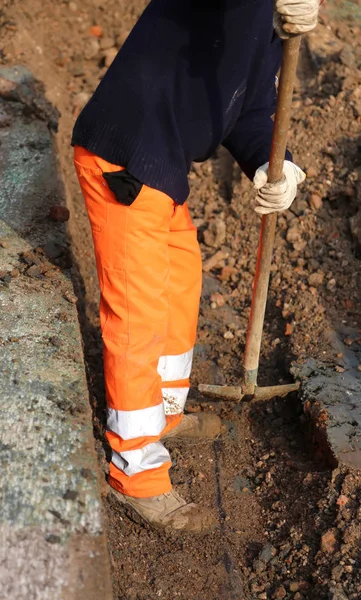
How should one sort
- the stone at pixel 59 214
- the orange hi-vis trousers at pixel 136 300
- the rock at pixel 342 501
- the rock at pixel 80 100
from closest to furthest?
1. the orange hi-vis trousers at pixel 136 300
2. the rock at pixel 342 501
3. the stone at pixel 59 214
4. the rock at pixel 80 100

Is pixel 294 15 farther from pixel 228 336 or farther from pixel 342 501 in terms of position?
pixel 228 336

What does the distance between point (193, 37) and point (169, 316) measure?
122 centimetres

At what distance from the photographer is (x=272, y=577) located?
302 centimetres

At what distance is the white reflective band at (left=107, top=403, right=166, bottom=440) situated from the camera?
3.09m

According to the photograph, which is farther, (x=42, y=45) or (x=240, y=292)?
(x=42, y=45)

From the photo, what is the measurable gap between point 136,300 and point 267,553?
1.17 m

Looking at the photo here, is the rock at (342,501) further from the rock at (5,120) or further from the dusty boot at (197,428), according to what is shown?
the rock at (5,120)

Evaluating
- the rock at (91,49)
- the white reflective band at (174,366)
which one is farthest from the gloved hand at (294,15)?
the rock at (91,49)

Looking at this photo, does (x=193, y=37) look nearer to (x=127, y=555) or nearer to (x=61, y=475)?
(x=61, y=475)

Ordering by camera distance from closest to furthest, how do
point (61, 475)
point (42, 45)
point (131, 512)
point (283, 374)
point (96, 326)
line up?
point (61, 475) < point (131, 512) < point (283, 374) < point (96, 326) < point (42, 45)

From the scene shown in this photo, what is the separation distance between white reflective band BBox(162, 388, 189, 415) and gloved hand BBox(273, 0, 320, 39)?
166 centimetres

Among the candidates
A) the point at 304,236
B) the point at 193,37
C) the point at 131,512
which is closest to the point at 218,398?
the point at 131,512

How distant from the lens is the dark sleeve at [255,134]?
3.19m

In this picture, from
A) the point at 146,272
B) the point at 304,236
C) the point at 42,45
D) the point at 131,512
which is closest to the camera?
the point at 146,272
